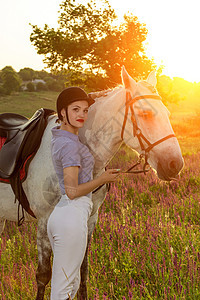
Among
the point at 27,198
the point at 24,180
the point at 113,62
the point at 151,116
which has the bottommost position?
the point at 27,198

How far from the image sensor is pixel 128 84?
219 centimetres

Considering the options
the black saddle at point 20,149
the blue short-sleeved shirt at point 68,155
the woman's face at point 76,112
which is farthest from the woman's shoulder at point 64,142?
the black saddle at point 20,149

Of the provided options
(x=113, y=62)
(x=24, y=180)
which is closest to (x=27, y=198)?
(x=24, y=180)

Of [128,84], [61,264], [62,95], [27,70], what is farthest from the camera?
[27,70]

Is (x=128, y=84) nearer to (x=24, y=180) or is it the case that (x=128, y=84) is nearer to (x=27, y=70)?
(x=24, y=180)

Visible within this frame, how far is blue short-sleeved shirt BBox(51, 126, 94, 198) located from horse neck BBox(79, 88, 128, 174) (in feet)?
0.94

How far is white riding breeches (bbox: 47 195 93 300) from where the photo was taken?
1694mm

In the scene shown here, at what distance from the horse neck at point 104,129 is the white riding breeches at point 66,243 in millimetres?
664

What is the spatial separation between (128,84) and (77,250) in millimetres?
1408

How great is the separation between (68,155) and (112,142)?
61cm

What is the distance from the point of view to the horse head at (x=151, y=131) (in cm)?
199

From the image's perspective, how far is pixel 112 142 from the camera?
228cm

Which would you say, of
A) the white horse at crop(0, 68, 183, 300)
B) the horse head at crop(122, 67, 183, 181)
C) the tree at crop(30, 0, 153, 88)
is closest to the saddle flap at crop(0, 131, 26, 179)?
the white horse at crop(0, 68, 183, 300)

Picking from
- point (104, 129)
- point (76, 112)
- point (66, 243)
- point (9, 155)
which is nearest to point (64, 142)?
point (76, 112)
